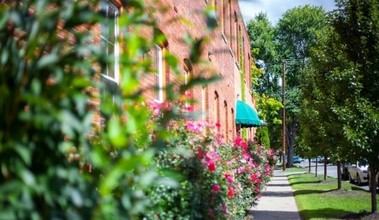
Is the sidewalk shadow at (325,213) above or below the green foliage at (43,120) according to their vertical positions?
below

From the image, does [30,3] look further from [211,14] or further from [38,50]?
[211,14]

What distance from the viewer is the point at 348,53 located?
14.3m

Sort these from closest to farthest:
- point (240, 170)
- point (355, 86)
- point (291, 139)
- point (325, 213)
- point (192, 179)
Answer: point (192, 179) < point (240, 170) < point (355, 86) < point (325, 213) < point (291, 139)

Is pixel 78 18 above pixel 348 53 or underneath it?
underneath

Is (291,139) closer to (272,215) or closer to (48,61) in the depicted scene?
(272,215)

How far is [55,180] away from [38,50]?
537 mm

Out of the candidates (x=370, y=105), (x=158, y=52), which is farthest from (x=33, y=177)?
(x=370, y=105)

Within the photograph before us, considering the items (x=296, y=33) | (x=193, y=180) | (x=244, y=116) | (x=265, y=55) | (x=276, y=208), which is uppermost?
(x=296, y=33)

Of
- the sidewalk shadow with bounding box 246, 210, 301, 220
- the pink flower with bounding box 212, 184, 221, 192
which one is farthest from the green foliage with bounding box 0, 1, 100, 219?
the sidewalk shadow with bounding box 246, 210, 301, 220

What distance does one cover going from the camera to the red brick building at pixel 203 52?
3.32 meters

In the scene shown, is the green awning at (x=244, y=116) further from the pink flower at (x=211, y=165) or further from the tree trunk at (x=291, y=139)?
the tree trunk at (x=291, y=139)

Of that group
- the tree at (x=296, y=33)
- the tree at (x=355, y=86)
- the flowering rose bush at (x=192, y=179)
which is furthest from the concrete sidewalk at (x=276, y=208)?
the tree at (x=296, y=33)

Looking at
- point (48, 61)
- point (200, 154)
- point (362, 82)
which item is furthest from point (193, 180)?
point (362, 82)

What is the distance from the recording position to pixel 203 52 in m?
4.86
